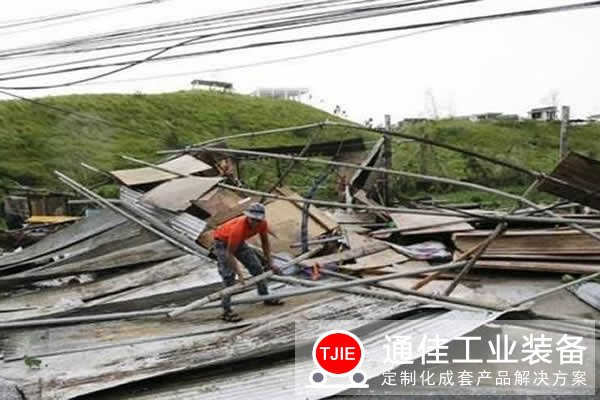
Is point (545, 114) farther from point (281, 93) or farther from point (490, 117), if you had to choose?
point (281, 93)

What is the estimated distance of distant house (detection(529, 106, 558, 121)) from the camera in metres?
21.2

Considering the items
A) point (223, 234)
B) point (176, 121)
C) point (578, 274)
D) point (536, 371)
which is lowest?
point (536, 371)

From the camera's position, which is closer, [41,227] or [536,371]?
[536,371]

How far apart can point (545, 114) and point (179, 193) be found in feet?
59.6

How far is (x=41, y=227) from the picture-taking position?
1200 centimetres

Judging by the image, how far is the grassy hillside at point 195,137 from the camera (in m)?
16.1

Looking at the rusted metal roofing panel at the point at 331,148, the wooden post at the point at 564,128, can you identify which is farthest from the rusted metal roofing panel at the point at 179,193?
the wooden post at the point at 564,128

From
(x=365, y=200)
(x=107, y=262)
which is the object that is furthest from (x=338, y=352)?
(x=365, y=200)

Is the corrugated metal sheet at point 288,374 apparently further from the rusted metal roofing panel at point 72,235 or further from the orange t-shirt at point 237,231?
the rusted metal roofing panel at point 72,235

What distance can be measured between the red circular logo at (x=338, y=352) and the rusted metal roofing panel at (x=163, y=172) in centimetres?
478

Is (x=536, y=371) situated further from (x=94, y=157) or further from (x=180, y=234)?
(x=94, y=157)

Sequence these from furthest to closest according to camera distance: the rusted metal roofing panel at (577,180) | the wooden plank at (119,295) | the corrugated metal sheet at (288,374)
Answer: the wooden plank at (119,295)
the rusted metal roofing panel at (577,180)
the corrugated metal sheet at (288,374)

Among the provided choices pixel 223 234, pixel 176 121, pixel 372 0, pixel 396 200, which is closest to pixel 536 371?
pixel 223 234

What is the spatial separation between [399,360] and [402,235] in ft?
13.0
